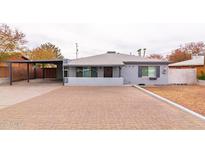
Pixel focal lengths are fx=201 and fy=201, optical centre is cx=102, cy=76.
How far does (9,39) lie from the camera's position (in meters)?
25.6

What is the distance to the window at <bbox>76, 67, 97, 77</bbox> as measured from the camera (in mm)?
21656

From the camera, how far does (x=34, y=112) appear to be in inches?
311

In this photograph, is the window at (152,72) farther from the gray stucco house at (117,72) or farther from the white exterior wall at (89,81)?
the white exterior wall at (89,81)

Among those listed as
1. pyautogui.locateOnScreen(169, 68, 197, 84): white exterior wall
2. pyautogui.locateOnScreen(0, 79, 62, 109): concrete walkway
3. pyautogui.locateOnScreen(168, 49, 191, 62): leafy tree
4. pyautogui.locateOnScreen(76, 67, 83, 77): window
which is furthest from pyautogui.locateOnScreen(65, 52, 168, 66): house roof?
pyautogui.locateOnScreen(168, 49, 191, 62): leafy tree

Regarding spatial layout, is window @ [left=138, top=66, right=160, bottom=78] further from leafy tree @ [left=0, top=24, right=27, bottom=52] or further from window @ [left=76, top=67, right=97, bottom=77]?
leafy tree @ [left=0, top=24, right=27, bottom=52]

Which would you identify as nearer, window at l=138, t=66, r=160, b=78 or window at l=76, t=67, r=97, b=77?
window at l=76, t=67, r=97, b=77

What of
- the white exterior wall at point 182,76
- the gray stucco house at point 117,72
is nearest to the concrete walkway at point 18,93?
the gray stucco house at point 117,72

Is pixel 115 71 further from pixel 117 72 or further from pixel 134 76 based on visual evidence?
pixel 134 76

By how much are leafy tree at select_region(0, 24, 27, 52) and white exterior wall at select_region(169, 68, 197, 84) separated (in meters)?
19.9

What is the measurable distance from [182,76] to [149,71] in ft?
15.6

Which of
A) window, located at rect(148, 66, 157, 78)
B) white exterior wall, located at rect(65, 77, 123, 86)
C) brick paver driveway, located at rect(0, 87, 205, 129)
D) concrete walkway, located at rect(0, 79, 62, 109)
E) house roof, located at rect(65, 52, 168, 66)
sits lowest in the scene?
brick paver driveway, located at rect(0, 87, 205, 129)

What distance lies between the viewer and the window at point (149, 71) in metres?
22.1

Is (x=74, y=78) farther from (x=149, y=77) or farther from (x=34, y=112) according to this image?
(x=34, y=112)
